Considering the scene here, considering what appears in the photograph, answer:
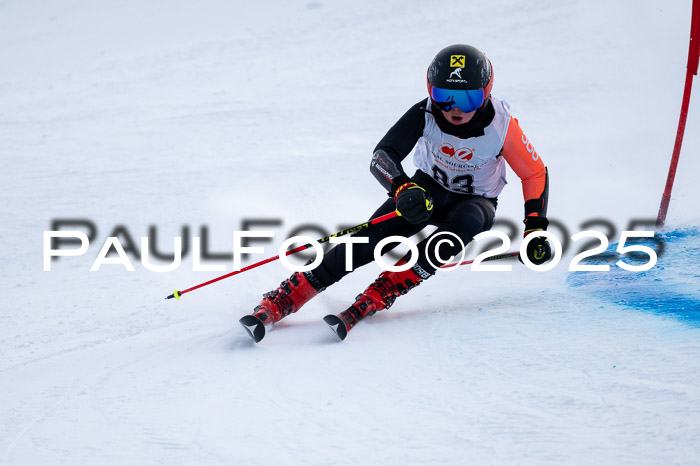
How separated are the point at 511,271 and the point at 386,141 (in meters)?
1.14

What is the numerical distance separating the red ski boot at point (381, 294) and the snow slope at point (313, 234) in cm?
8

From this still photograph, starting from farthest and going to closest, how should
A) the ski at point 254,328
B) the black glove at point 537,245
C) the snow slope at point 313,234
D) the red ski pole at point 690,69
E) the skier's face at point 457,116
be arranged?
the red ski pole at point 690,69 < the black glove at point 537,245 < the skier's face at point 457,116 < the ski at point 254,328 < the snow slope at point 313,234

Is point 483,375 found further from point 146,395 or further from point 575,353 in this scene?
point 146,395

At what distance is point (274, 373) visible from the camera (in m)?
2.78

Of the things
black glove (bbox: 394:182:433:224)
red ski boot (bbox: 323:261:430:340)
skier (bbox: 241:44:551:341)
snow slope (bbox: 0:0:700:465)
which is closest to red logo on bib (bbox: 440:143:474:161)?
skier (bbox: 241:44:551:341)

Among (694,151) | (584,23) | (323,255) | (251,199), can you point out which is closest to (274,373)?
(323,255)

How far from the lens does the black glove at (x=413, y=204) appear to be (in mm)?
3037

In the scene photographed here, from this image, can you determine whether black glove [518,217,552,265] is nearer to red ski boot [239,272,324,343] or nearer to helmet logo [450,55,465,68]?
helmet logo [450,55,465,68]

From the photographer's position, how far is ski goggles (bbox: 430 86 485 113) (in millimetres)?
3068

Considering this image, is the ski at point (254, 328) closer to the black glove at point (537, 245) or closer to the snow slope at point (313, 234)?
the snow slope at point (313, 234)

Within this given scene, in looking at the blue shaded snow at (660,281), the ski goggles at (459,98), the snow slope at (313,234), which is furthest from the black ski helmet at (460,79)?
the blue shaded snow at (660,281)

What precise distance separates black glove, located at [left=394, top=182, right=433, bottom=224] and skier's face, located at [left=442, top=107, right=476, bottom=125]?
1.16 feet

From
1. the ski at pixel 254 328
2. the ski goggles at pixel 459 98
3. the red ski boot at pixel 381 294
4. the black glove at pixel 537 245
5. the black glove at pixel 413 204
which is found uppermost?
the ski goggles at pixel 459 98

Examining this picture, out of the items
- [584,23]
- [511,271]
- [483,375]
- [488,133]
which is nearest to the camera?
[483,375]
